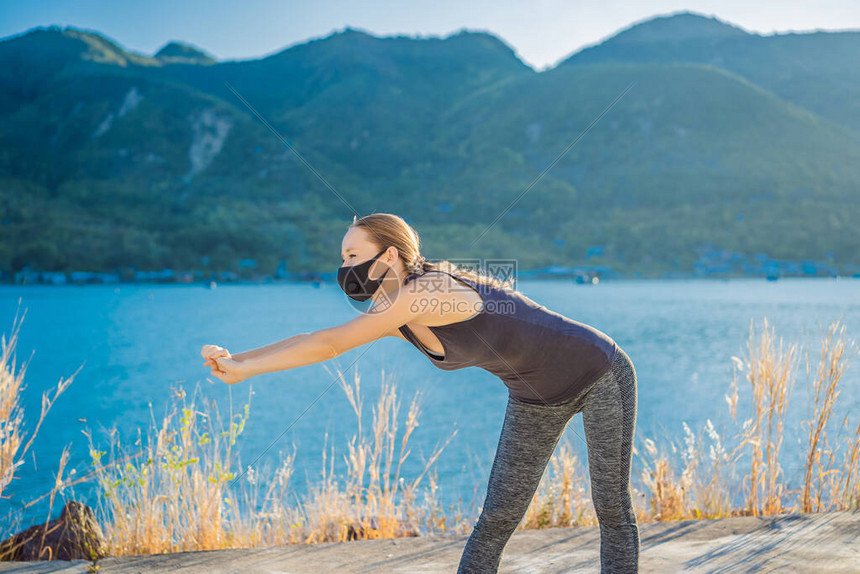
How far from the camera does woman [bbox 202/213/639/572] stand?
183 centimetres

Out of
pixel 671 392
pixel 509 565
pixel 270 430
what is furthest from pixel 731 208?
pixel 509 565

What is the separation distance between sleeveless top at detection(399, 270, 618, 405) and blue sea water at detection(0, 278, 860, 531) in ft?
5.32

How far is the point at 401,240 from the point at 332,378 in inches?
819

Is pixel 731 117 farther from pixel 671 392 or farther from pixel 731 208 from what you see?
pixel 671 392

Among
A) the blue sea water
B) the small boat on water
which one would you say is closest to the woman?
the blue sea water

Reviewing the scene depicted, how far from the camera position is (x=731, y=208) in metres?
83.1

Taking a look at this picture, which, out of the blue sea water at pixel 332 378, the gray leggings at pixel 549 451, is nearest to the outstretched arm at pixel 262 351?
the gray leggings at pixel 549 451

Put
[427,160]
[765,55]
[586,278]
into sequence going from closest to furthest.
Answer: [586,278]
[427,160]
[765,55]

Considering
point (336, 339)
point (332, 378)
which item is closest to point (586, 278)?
point (332, 378)

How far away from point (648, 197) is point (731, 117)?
54.5 ft

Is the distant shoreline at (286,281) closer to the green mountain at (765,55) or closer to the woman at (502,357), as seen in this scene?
the green mountain at (765,55)

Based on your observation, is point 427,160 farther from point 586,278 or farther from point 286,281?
point 286,281

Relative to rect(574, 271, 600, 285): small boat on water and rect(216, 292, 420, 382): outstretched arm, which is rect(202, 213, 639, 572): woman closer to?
rect(216, 292, 420, 382): outstretched arm

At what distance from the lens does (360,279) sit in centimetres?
197
